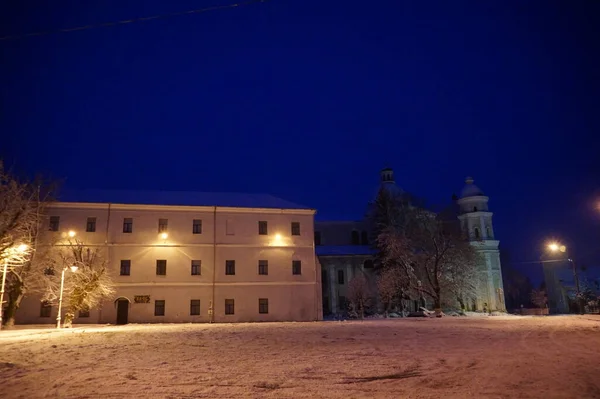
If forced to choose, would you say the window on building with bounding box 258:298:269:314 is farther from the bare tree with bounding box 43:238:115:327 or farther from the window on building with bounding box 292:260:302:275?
the bare tree with bounding box 43:238:115:327

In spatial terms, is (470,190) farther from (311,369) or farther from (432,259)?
(311,369)

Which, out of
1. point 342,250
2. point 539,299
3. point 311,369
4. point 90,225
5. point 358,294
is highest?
point 90,225

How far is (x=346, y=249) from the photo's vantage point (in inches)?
2307

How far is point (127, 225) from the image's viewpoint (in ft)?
125

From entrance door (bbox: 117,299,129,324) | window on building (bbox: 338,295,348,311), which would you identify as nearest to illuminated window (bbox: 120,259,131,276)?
entrance door (bbox: 117,299,129,324)

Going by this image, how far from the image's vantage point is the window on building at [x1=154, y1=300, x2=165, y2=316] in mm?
37000

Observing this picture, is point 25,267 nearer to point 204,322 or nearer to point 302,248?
point 204,322

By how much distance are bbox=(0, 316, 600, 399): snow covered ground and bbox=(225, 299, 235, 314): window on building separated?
2140 cm

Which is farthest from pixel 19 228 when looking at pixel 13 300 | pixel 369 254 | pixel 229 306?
pixel 369 254

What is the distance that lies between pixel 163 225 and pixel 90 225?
5.71 m

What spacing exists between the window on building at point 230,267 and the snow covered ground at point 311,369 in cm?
2190

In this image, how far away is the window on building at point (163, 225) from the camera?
3866 centimetres

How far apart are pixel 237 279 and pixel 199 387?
100ft

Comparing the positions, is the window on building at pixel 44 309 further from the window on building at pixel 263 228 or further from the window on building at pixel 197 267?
the window on building at pixel 263 228
